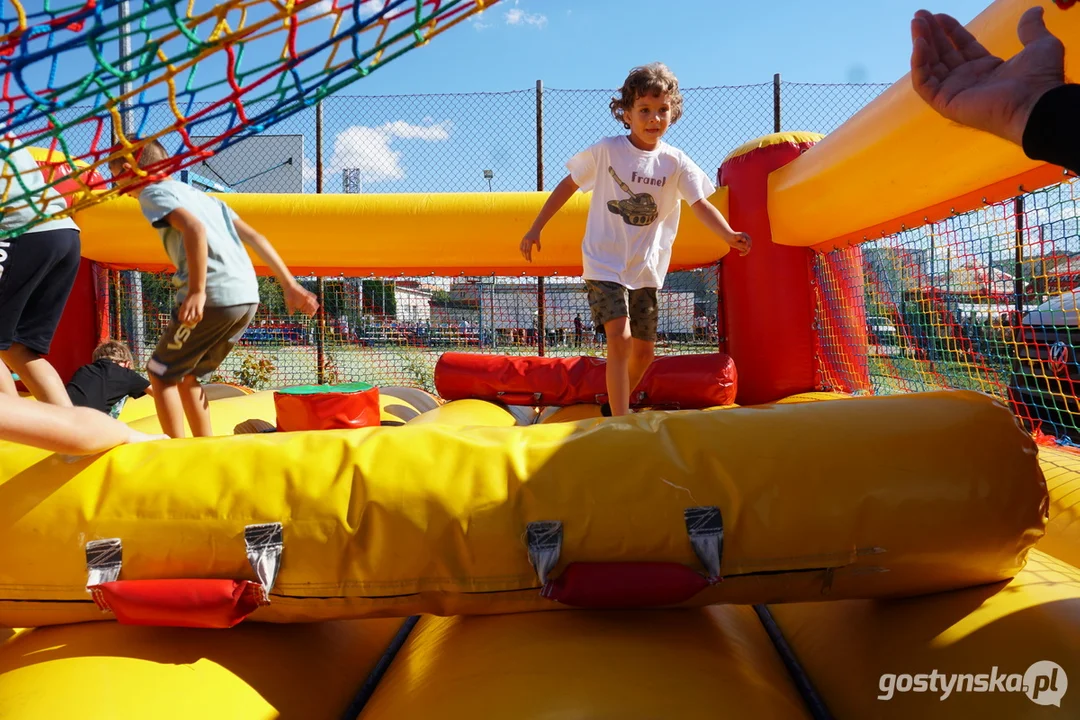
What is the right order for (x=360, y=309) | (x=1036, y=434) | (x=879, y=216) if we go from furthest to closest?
(x=360, y=309) → (x=879, y=216) → (x=1036, y=434)

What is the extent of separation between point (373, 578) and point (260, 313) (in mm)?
4961

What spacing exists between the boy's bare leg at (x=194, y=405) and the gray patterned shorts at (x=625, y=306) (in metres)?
1.25

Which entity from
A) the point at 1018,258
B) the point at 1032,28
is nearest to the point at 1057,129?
the point at 1032,28

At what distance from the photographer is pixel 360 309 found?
5.21 m

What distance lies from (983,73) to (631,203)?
1.66 m

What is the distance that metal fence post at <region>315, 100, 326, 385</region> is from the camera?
507 cm

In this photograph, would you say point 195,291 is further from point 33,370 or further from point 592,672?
point 592,672

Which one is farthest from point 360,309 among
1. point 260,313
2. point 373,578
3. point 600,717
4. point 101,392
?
point 600,717

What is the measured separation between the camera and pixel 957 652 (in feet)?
3.30

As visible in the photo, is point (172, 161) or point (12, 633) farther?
point (12, 633)

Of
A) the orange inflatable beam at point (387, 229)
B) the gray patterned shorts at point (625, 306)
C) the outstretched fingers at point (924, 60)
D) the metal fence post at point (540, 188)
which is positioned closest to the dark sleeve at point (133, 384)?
the orange inflatable beam at point (387, 229)

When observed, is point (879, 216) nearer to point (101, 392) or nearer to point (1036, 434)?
point (1036, 434)

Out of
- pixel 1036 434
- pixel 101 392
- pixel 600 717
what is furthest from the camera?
pixel 101 392

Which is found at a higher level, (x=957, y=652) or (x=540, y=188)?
(x=540, y=188)
